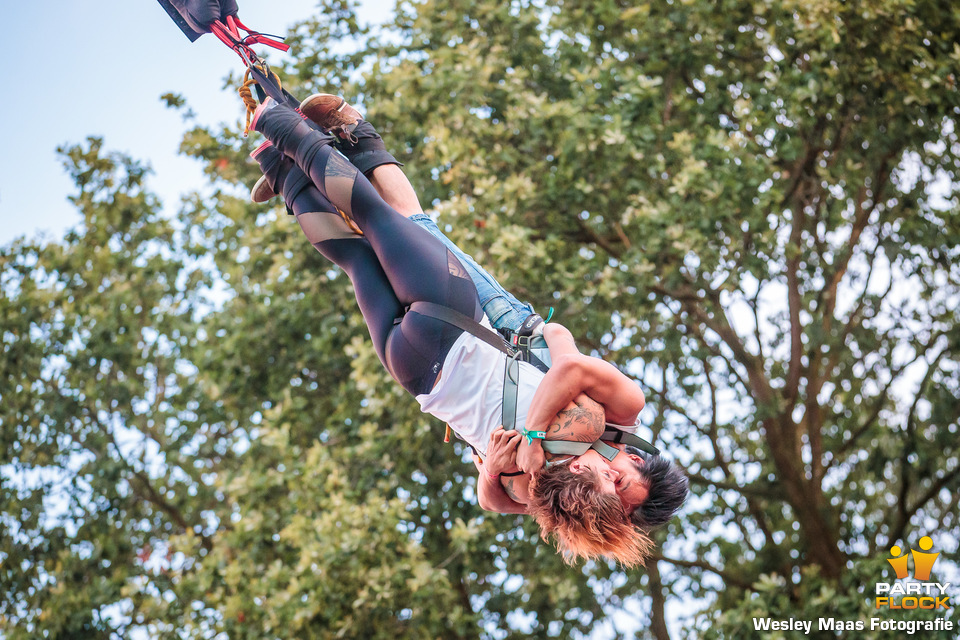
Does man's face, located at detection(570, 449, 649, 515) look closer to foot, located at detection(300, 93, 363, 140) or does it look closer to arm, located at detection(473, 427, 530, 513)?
arm, located at detection(473, 427, 530, 513)

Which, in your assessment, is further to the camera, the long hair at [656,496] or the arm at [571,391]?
the long hair at [656,496]

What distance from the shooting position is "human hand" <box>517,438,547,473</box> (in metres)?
2.84

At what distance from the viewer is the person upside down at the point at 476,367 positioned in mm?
2854

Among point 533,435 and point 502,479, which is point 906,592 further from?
point 533,435

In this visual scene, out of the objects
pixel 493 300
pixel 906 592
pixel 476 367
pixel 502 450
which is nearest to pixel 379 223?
pixel 493 300

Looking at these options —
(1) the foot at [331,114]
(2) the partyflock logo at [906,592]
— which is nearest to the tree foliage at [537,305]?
(2) the partyflock logo at [906,592]

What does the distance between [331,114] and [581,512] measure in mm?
1707

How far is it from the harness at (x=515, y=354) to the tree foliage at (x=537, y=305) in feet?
9.21

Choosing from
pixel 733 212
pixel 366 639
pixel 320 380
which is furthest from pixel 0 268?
pixel 733 212

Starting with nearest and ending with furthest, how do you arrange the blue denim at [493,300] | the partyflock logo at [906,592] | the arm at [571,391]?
the arm at [571,391]
the blue denim at [493,300]
the partyflock logo at [906,592]

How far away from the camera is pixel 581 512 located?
2848 mm

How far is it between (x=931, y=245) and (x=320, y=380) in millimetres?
5036

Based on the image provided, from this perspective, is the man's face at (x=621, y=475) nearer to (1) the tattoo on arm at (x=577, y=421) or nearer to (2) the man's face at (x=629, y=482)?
(2) the man's face at (x=629, y=482)

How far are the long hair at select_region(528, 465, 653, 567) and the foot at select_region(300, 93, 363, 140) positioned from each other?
1445 mm
